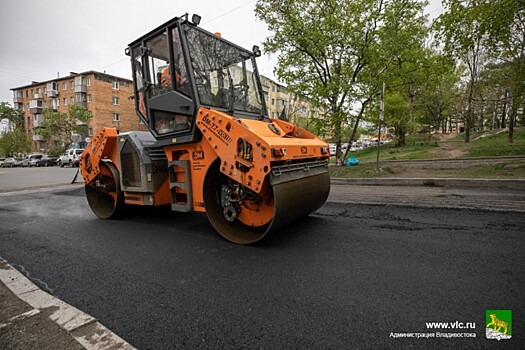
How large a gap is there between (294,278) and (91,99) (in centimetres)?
4825

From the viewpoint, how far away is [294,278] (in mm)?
2660

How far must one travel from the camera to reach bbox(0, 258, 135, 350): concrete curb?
1.84 meters

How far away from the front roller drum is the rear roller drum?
7.11 feet

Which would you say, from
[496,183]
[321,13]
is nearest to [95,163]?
[496,183]

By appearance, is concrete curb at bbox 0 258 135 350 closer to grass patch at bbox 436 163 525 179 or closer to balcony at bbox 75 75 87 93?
grass patch at bbox 436 163 525 179

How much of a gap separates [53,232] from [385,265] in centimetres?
510

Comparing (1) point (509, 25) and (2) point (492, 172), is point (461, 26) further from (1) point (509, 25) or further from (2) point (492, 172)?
(2) point (492, 172)

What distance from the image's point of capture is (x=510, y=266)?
2.71 meters

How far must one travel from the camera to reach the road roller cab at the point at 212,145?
3.22 meters

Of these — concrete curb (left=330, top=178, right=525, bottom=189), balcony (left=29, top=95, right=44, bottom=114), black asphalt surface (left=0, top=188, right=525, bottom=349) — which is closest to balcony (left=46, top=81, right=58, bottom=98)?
balcony (left=29, top=95, right=44, bottom=114)

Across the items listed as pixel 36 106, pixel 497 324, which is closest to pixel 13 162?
pixel 36 106

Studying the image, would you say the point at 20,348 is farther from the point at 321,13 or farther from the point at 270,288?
the point at 321,13

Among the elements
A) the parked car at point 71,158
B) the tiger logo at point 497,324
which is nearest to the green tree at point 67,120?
the parked car at point 71,158

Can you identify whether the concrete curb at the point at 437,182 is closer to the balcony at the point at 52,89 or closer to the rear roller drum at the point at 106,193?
the rear roller drum at the point at 106,193
